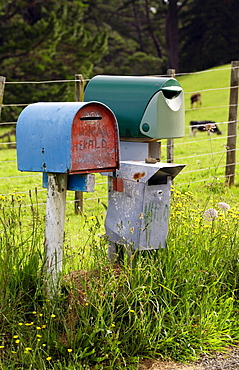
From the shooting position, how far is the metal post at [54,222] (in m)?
3.81

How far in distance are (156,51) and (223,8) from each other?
26.4ft

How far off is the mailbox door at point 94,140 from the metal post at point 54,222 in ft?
0.60

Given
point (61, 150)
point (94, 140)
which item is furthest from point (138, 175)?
point (61, 150)

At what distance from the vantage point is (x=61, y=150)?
3674 millimetres

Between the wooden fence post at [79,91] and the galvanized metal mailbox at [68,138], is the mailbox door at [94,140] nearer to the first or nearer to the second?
the galvanized metal mailbox at [68,138]

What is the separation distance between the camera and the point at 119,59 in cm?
4388

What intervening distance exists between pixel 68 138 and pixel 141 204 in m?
0.75

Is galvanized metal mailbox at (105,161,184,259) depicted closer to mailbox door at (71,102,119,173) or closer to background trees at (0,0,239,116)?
mailbox door at (71,102,119,173)

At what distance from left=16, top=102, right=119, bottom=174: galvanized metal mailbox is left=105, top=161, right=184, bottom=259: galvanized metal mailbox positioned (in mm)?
221

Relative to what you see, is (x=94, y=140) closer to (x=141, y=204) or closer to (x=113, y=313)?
(x=141, y=204)

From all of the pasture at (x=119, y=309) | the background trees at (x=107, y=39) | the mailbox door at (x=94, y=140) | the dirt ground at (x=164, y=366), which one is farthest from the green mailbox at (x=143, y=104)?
the background trees at (x=107, y=39)

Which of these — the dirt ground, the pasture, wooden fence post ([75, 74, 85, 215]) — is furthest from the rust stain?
wooden fence post ([75, 74, 85, 215])

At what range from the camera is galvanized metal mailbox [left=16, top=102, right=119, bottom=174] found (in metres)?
3.66

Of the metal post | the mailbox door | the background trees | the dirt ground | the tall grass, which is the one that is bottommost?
the dirt ground
